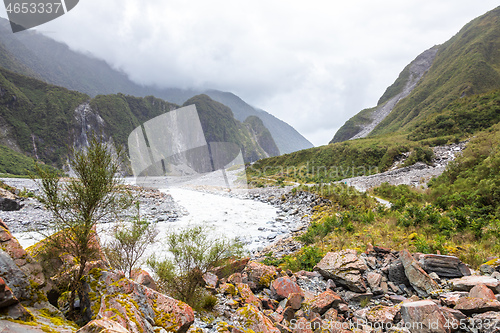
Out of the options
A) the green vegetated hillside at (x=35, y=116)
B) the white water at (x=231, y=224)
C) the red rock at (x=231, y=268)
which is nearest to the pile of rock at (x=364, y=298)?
the red rock at (x=231, y=268)

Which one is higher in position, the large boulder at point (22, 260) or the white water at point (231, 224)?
the large boulder at point (22, 260)

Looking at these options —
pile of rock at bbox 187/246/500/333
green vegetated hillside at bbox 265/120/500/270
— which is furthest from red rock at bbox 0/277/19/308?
green vegetated hillside at bbox 265/120/500/270

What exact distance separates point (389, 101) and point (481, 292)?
16462cm

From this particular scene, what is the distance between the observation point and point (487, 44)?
85062mm

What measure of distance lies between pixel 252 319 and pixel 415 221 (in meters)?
11.4

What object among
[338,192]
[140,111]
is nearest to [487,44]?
[338,192]

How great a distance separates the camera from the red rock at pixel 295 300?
6012 millimetres

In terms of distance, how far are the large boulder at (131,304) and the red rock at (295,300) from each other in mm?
2834

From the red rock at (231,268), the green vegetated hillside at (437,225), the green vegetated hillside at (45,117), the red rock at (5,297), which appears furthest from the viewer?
the green vegetated hillside at (45,117)

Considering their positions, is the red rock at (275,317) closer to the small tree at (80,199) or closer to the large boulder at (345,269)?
the large boulder at (345,269)

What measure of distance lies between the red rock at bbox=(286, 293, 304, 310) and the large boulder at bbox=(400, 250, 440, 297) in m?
3.33

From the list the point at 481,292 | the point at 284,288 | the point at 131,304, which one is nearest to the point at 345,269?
the point at 284,288

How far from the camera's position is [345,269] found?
7.41 meters

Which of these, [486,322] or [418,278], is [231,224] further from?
[486,322]
